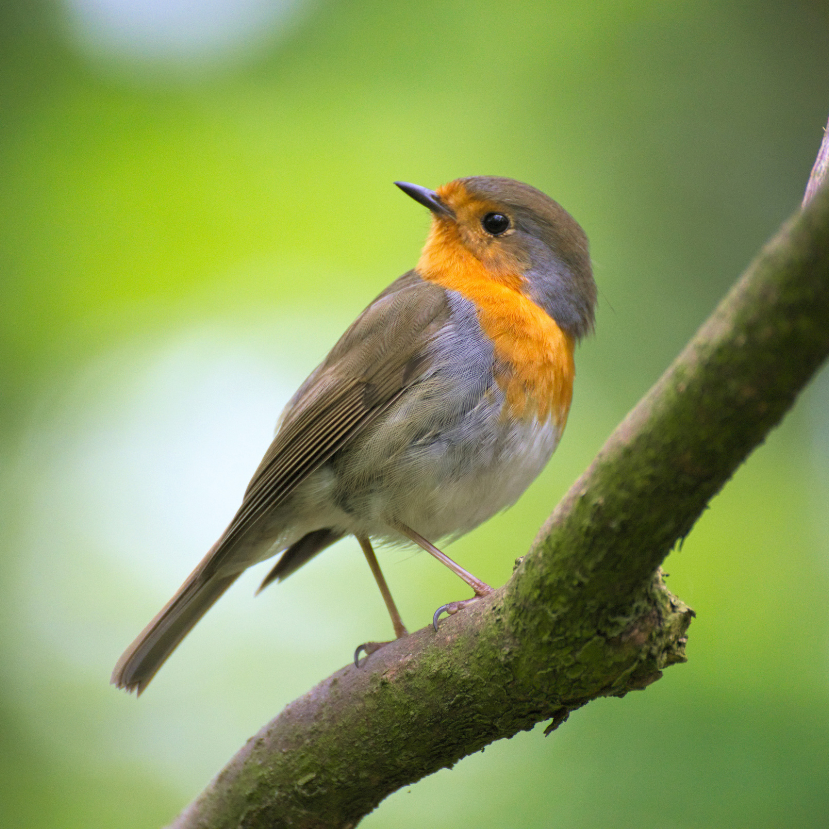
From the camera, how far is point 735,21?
16.3ft

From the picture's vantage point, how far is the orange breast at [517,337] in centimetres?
300

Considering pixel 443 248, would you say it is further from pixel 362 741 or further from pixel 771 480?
pixel 362 741

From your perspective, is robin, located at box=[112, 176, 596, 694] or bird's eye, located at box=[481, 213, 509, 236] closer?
robin, located at box=[112, 176, 596, 694]

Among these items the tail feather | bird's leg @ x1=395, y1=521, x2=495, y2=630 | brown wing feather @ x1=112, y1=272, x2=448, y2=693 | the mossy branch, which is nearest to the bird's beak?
brown wing feather @ x1=112, y1=272, x2=448, y2=693

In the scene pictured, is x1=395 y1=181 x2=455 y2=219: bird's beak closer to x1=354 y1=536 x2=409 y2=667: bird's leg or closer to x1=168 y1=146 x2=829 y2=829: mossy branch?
x1=354 y1=536 x2=409 y2=667: bird's leg

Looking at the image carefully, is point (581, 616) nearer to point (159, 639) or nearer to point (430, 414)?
point (430, 414)

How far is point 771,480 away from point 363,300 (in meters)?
2.59

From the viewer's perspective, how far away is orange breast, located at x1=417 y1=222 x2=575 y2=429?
9.85ft

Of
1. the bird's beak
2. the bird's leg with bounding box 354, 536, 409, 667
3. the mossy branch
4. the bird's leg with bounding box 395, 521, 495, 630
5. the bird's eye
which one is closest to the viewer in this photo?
the mossy branch

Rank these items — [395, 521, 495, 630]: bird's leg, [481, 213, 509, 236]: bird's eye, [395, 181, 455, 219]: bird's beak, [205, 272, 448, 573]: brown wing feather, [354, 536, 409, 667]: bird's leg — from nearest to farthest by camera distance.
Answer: [395, 521, 495, 630]: bird's leg < [354, 536, 409, 667]: bird's leg < [205, 272, 448, 573]: brown wing feather < [481, 213, 509, 236]: bird's eye < [395, 181, 455, 219]: bird's beak

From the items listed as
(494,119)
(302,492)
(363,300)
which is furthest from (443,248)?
(494,119)

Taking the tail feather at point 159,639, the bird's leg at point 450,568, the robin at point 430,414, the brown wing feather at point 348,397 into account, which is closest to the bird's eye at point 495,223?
the robin at point 430,414

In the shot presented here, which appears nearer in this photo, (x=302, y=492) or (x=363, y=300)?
(x=302, y=492)

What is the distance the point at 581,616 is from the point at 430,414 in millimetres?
1246
